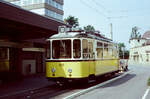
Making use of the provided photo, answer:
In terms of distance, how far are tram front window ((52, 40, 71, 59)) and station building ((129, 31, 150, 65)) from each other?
185 ft

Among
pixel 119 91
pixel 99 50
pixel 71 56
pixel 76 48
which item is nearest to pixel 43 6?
pixel 99 50

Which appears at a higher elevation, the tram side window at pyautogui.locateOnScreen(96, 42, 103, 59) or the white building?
the white building

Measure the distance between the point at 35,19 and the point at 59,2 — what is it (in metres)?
43.5

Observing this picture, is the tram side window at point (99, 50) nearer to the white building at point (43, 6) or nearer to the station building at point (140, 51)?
the white building at point (43, 6)

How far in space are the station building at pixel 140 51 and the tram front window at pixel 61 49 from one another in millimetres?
56295

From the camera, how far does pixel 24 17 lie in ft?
43.0

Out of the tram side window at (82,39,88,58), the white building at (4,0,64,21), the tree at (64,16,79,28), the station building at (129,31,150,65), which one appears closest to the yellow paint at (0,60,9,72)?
the tram side window at (82,39,88,58)

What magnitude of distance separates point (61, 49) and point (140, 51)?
214ft

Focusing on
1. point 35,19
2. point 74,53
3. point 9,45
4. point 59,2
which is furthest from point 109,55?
point 59,2

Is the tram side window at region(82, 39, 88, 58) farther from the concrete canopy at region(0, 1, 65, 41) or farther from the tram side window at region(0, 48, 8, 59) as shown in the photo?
the tram side window at region(0, 48, 8, 59)

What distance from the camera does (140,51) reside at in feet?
244

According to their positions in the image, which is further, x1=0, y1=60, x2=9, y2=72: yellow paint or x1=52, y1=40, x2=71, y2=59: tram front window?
x1=0, y1=60, x2=9, y2=72: yellow paint

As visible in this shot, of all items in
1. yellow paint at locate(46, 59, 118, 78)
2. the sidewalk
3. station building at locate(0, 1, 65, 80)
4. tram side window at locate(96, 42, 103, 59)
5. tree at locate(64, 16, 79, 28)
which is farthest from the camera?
tree at locate(64, 16, 79, 28)

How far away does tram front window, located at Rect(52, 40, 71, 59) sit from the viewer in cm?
1295
